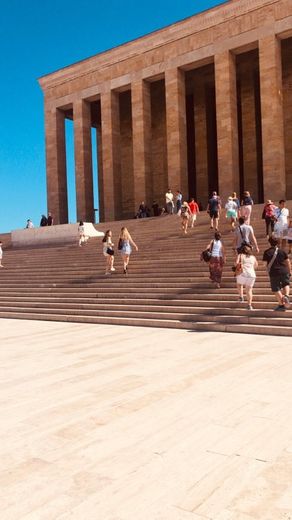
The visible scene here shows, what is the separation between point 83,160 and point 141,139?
5.09 meters

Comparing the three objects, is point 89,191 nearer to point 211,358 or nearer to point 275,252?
point 275,252

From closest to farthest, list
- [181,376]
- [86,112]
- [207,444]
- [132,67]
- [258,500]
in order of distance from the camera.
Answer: [258,500] < [207,444] < [181,376] < [132,67] < [86,112]

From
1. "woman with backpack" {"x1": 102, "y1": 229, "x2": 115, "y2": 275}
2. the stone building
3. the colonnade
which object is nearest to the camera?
"woman with backpack" {"x1": 102, "y1": 229, "x2": 115, "y2": 275}

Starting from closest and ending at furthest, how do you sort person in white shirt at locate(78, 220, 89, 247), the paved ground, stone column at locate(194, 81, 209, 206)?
the paved ground < person in white shirt at locate(78, 220, 89, 247) < stone column at locate(194, 81, 209, 206)

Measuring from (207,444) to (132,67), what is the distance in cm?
2883

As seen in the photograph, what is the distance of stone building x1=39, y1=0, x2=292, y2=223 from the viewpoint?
944 inches

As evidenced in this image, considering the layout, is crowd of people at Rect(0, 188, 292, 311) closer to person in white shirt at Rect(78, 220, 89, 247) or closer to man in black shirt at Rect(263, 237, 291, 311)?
A: man in black shirt at Rect(263, 237, 291, 311)

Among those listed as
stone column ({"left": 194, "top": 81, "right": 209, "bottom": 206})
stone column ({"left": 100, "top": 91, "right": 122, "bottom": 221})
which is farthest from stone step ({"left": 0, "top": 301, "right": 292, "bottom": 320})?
stone column ({"left": 194, "top": 81, "right": 209, "bottom": 206})

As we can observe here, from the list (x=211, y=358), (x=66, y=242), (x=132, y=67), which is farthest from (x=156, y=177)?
(x=211, y=358)

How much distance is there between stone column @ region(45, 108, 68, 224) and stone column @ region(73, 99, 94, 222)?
1.67 m

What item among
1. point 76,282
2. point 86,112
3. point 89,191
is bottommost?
point 76,282

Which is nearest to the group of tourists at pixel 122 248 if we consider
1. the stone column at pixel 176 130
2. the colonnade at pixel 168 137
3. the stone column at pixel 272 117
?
the stone column at pixel 272 117

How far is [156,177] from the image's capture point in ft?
107

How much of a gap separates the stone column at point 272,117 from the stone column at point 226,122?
1859 millimetres
